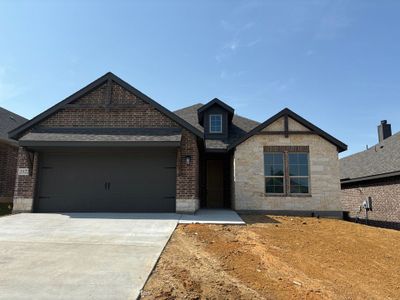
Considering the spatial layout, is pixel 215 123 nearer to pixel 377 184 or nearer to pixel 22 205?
pixel 377 184

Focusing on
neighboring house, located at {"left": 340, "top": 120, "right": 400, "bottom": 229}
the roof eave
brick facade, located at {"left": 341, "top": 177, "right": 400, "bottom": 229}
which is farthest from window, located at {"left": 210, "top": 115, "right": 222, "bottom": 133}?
brick facade, located at {"left": 341, "top": 177, "right": 400, "bottom": 229}

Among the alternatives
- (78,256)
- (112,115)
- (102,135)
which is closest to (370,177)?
(112,115)

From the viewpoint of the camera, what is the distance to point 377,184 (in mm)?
15664

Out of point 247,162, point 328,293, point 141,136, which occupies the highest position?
point 141,136

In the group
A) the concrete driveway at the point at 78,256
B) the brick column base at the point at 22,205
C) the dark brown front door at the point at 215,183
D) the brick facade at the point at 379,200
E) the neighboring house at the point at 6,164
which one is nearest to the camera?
the concrete driveway at the point at 78,256

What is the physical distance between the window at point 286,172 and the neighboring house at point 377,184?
4.43 m

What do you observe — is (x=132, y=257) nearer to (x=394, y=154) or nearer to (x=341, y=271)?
(x=341, y=271)

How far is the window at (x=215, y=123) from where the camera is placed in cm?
1639

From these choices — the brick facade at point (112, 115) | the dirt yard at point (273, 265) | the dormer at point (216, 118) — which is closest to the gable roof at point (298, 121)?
the brick facade at point (112, 115)

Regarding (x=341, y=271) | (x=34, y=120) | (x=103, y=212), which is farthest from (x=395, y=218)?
(x=34, y=120)

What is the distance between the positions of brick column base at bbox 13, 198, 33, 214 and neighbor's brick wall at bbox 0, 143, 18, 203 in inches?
187

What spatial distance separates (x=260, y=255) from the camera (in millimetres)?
6227

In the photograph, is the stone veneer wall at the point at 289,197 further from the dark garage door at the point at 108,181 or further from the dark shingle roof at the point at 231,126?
the dark garage door at the point at 108,181

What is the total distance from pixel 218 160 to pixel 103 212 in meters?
6.90
